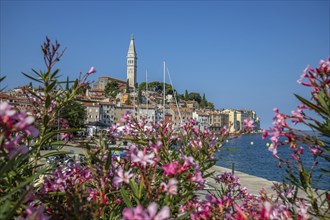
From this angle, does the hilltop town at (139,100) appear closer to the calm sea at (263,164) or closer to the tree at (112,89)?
the tree at (112,89)

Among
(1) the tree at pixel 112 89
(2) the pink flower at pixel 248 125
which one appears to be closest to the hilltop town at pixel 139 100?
(1) the tree at pixel 112 89

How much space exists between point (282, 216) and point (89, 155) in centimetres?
79

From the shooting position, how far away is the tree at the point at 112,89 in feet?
322

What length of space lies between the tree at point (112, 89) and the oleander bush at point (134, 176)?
96515 millimetres

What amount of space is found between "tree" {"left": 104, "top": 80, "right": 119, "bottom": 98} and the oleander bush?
9652cm

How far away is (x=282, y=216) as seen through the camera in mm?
1161

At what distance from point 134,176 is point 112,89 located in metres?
101

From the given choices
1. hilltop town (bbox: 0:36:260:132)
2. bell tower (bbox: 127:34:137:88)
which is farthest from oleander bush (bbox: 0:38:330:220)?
bell tower (bbox: 127:34:137:88)

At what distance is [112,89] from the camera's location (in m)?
101

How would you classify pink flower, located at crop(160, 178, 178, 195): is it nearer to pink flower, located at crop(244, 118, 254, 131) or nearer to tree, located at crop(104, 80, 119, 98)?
pink flower, located at crop(244, 118, 254, 131)

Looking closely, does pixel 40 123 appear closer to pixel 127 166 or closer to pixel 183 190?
pixel 127 166

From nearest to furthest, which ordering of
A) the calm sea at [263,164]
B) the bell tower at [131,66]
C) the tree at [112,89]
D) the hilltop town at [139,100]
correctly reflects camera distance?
1. the calm sea at [263,164]
2. the hilltop town at [139,100]
3. the tree at [112,89]
4. the bell tower at [131,66]

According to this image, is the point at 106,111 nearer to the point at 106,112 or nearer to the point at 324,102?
the point at 106,112

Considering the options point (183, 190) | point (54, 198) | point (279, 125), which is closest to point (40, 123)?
point (54, 198)
